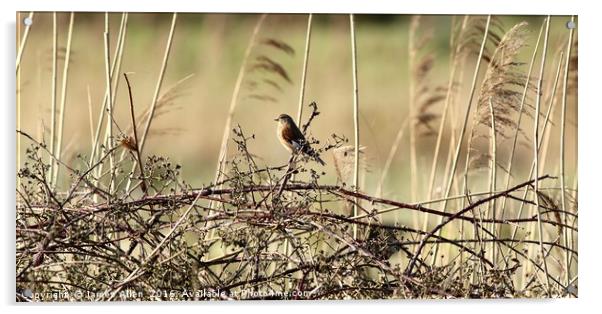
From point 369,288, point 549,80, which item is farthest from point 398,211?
point 549,80

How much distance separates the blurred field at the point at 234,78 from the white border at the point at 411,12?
0.15ft

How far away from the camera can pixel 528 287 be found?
12.5 feet

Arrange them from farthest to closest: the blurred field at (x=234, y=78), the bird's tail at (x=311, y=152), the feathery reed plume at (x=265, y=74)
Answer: the feathery reed plume at (x=265, y=74) → the blurred field at (x=234, y=78) → the bird's tail at (x=311, y=152)

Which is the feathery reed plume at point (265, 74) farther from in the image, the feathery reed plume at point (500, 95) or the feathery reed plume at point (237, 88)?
the feathery reed plume at point (500, 95)

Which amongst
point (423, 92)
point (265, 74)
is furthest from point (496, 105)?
point (265, 74)

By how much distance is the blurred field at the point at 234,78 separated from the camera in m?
3.70

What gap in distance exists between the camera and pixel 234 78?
3818 millimetres

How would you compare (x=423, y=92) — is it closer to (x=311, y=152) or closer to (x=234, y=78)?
(x=311, y=152)

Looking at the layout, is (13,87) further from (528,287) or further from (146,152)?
(528,287)

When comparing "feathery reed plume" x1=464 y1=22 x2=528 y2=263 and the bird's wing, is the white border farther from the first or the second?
the bird's wing

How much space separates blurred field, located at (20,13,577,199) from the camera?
370 cm

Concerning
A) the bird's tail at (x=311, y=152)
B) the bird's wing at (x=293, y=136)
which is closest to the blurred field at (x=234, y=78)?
the bird's wing at (x=293, y=136)

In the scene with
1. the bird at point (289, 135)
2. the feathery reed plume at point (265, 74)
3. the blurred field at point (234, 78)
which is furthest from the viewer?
the feathery reed plume at point (265, 74)

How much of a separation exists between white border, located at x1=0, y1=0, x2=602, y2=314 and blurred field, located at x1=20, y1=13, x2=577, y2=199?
4 centimetres
